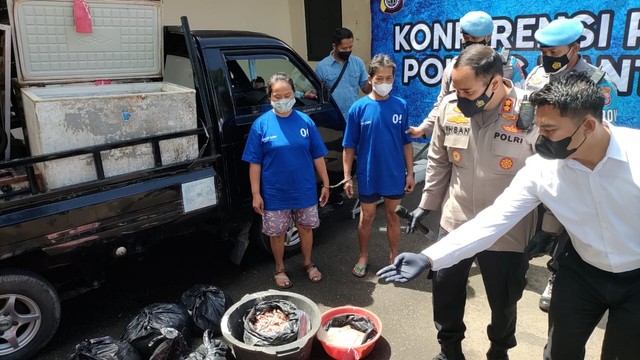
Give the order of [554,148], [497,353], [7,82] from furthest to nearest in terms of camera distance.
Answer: [7,82], [497,353], [554,148]

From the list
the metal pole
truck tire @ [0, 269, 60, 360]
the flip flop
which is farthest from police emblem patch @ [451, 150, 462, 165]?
the metal pole

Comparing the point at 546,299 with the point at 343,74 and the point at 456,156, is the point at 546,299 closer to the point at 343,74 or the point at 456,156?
the point at 456,156

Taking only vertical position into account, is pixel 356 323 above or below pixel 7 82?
below

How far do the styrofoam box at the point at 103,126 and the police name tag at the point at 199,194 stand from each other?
7.8 inches

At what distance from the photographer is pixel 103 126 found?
290 centimetres

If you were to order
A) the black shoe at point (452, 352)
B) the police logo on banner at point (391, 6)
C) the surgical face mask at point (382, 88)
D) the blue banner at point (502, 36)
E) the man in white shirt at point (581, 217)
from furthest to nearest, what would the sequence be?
the police logo on banner at point (391, 6) → the blue banner at point (502, 36) → the surgical face mask at point (382, 88) → the black shoe at point (452, 352) → the man in white shirt at point (581, 217)

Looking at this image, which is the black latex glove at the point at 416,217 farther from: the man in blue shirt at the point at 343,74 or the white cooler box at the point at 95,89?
the man in blue shirt at the point at 343,74

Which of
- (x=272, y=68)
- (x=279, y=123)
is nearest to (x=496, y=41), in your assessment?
(x=272, y=68)

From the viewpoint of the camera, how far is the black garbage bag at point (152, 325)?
8.98 feet

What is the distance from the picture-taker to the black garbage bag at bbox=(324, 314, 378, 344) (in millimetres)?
2912

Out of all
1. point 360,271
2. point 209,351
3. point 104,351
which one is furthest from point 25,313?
point 360,271

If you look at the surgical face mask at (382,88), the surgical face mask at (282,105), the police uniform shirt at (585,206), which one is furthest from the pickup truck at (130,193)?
the police uniform shirt at (585,206)

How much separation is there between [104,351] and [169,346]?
0.34 meters

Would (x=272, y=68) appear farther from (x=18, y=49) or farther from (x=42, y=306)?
(x=42, y=306)
